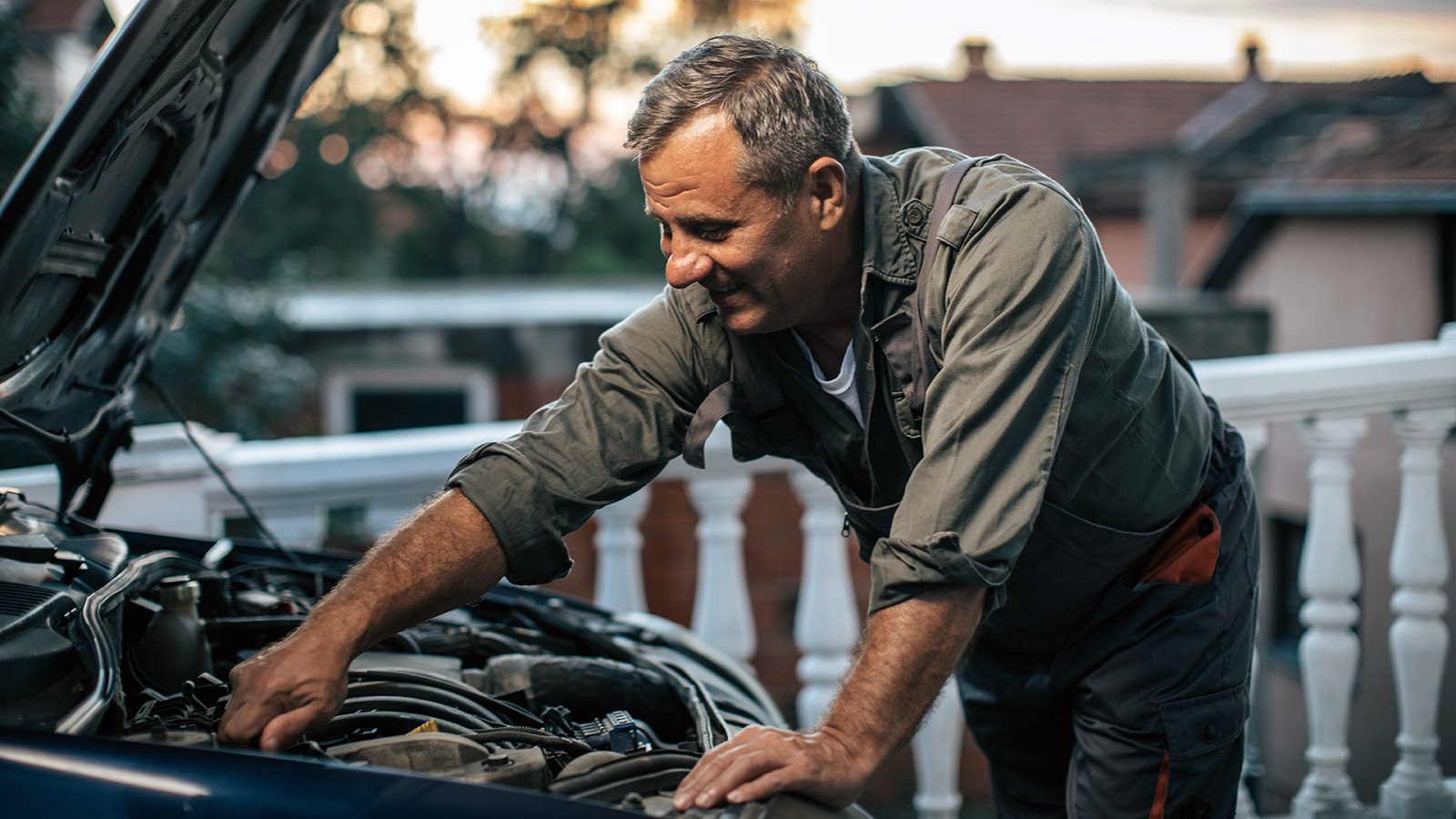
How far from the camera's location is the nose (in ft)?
5.16

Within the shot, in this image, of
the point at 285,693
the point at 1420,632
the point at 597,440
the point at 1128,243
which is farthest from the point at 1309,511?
the point at 1128,243

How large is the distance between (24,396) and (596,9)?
14.5m

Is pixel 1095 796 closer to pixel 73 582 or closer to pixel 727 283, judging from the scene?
pixel 727 283

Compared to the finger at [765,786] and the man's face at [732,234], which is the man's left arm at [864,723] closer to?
the finger at [765,786]

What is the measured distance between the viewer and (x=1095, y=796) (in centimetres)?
189

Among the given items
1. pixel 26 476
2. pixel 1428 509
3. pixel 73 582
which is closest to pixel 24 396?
pixel 73 582

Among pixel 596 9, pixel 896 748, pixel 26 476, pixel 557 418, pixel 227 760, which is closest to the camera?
pixel 227 760

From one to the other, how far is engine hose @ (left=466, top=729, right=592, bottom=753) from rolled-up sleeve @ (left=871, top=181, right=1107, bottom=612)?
451mm

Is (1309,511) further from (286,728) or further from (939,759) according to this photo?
(286,728)

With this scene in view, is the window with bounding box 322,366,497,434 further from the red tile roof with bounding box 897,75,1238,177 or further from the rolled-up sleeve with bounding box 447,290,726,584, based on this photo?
the red tile roof with bounding box 897,75,1238,177

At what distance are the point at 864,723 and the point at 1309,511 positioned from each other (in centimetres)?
205

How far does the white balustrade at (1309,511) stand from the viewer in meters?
2.79

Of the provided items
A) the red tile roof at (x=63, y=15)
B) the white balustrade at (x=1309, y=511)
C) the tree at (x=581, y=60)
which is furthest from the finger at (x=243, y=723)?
the tree at (x=581, y=60)

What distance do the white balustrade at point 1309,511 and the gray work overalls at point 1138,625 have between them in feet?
3.06
